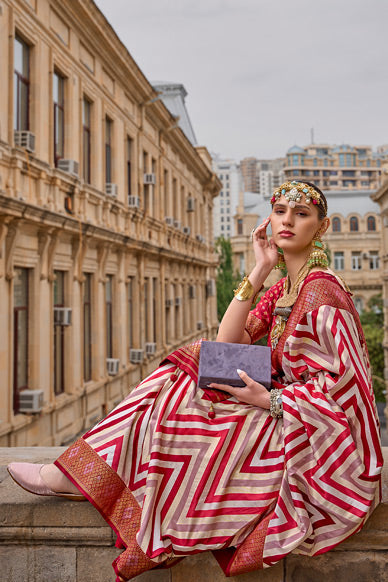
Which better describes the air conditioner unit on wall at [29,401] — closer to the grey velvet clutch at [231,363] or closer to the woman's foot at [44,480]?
the woman's foot at [44,480]

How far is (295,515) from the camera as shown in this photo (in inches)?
103

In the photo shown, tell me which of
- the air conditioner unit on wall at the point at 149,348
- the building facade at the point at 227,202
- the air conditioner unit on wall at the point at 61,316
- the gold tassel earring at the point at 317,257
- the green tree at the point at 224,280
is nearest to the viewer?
the gold tassel earring at the point at 317,257

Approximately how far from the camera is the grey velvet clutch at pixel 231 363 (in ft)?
9.19

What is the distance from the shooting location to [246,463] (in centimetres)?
272

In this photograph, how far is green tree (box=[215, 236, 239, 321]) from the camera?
34719mm

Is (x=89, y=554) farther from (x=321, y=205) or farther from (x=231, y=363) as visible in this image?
(x=321, y=205)

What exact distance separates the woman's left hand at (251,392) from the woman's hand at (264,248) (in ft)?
2.46

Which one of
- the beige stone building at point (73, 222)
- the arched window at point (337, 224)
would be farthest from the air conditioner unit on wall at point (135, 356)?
the arched window at point (337, 224)

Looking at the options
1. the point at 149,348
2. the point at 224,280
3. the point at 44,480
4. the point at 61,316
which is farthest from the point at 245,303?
the point at 224,280

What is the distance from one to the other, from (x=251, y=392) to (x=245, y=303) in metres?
0.54

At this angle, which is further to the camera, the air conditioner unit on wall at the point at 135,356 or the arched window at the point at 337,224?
the arched window at the point at 337,224

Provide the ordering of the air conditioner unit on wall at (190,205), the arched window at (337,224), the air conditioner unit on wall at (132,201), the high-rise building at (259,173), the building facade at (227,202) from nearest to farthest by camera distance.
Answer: the air conditioner unit on wall at (132,201) < the air conditioner unit on wall at (190,205) < the arched window at (337,224) < the building facade at (227,202) < the high-rise building at (259,173)

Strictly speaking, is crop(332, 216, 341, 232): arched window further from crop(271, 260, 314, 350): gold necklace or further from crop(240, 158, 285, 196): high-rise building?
crop(240, 158, 285, 196): high-rise building

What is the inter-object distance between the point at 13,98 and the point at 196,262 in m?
17.4
